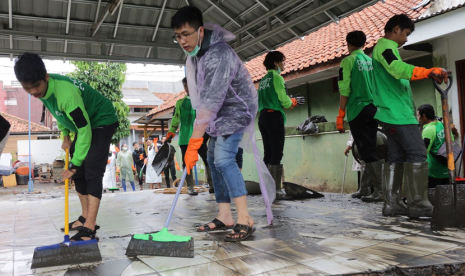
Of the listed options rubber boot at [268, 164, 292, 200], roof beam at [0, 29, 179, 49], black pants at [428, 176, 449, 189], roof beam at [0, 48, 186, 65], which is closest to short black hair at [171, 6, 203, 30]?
rubber boot at [268, 164, 292, 200]

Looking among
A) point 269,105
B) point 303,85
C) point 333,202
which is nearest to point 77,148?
point 269,105

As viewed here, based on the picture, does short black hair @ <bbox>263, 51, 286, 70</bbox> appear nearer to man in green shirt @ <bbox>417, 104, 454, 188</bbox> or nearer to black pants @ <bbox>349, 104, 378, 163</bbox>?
black pants @ <bbox>349, 104, 378, 163</bbox>

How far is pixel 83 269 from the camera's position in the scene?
226 centimetres

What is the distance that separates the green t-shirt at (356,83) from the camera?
14.3 ft

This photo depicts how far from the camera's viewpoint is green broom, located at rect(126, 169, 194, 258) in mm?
2402

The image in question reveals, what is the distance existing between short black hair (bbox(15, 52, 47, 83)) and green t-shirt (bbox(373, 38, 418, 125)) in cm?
287

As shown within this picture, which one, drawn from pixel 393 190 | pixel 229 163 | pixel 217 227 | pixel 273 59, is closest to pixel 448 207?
pixel 393 190

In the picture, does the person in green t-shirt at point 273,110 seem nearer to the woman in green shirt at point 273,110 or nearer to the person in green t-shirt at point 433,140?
the woman in green shirt at point 273,110

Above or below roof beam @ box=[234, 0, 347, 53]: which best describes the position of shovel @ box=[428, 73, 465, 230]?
below

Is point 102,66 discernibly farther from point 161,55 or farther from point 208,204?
point 208,204

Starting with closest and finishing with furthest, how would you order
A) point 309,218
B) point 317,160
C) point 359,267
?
point 359,267
point 309,218
point 317,160

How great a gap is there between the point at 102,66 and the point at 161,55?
16.6 meters

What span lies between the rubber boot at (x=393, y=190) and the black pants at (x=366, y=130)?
32.8 inches

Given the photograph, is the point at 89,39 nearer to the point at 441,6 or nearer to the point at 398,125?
the point at 398,125
